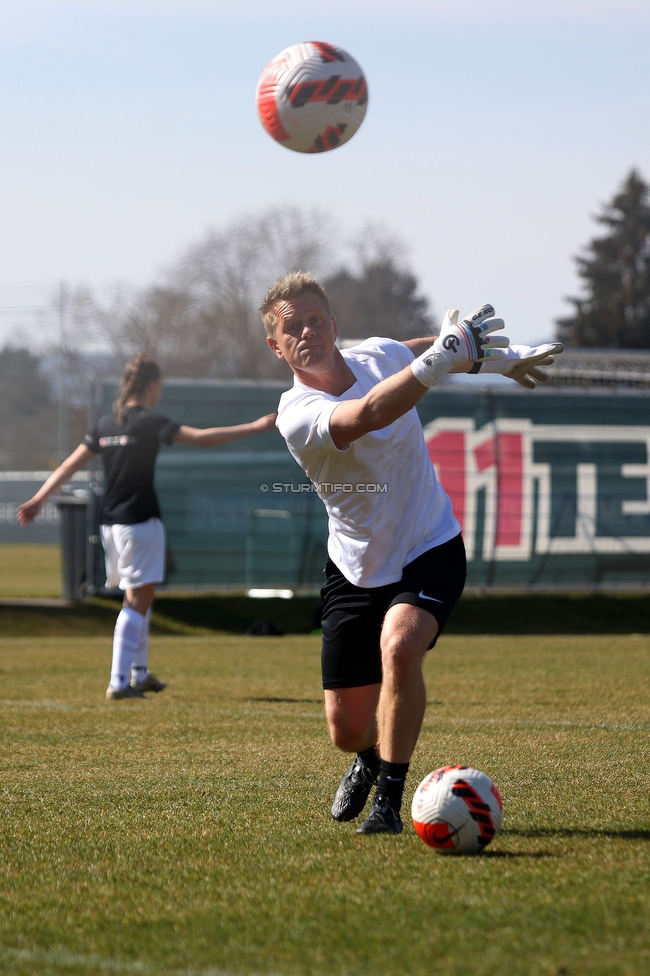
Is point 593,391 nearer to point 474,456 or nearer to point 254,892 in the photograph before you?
point 474,456

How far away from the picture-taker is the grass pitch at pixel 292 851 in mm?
3133

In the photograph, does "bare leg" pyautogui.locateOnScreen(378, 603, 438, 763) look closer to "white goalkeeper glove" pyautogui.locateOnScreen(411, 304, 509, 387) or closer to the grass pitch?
the grass pitch

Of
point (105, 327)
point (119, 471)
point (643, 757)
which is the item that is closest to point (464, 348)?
point (643, 757)

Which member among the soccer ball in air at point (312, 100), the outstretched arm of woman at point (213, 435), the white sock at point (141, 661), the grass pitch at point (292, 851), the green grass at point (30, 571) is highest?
the soccer ball in air at point (312, 100)

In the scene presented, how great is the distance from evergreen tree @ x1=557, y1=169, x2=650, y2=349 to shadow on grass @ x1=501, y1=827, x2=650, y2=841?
51.7m

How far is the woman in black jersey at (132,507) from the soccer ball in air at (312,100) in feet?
9.57

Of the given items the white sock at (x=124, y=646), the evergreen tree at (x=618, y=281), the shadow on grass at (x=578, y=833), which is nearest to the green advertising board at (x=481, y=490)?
the white sock at (x=124, y=646)

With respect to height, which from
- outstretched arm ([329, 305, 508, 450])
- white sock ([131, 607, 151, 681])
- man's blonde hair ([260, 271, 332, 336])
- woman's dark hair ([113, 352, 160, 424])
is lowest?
white sock ([131, 607, 151, 681])

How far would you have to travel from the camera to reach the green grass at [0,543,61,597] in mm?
24672

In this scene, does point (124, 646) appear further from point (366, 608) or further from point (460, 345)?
point (460, 345)

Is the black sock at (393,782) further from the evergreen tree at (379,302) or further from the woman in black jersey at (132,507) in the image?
the evergreen tree at (379,302)

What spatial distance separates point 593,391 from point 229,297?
2859 centimetres

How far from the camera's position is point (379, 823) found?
15.3 feet

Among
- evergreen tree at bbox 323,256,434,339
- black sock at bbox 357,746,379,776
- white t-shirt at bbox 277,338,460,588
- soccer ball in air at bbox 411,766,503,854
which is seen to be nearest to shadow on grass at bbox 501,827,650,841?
soccer ball in air at bbox 411,766,503,854
